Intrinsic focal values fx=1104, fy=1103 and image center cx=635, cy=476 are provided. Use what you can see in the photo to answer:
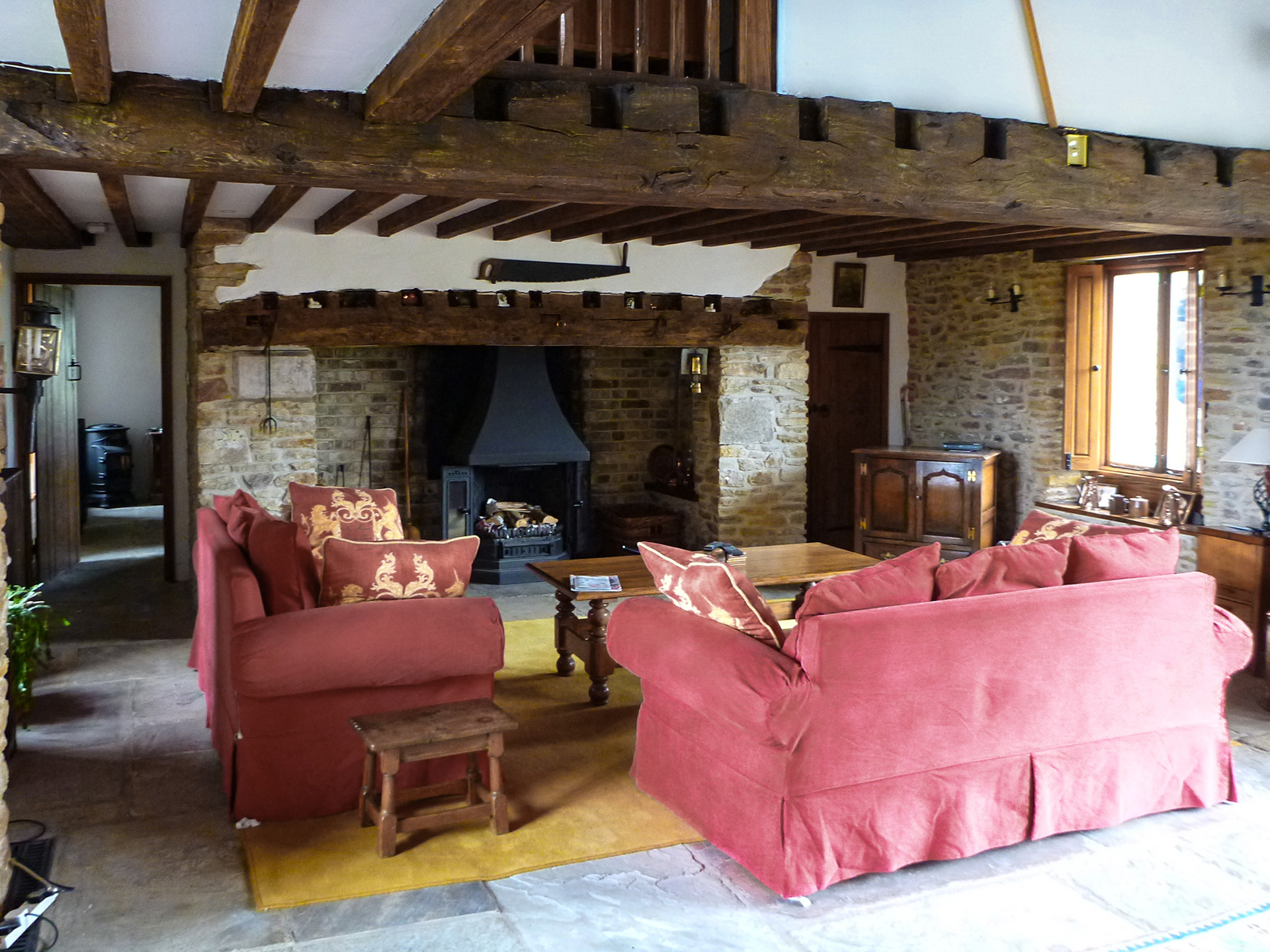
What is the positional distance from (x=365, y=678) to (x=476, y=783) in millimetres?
520

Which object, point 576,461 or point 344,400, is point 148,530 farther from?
point 576,461

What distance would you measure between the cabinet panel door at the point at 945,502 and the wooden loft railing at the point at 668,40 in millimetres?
3889

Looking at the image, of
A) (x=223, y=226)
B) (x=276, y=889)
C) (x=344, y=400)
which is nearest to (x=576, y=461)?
(x=344, y=400)

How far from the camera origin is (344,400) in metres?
8.09

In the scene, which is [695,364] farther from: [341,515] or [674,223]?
[341,515]

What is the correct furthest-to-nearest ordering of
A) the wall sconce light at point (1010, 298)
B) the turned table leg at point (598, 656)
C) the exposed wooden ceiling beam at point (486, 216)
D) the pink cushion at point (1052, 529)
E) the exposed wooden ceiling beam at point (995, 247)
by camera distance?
the wall sconce light at point (1010, 298)
the exposed wooden ceiling beam at point (995, 247)
the exposed wooden ceiling beam at point (486, 216)
the turned table leg at point (598, 656)
the pink cushion at point (1052, 529)

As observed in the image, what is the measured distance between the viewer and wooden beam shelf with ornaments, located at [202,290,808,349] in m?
6.60

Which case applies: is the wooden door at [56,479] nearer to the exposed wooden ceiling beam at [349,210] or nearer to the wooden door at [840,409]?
the exposed wooden ceiling beam at [349,210]

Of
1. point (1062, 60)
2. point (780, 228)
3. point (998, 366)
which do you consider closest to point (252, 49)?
point (1062, 60)

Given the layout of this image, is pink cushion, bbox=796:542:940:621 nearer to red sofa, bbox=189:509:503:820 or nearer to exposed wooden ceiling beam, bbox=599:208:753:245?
red sofa, bbox=189:509:503:820

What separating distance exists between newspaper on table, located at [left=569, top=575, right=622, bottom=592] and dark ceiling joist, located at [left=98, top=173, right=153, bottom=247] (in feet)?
8.18

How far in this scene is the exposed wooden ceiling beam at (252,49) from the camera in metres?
2.55

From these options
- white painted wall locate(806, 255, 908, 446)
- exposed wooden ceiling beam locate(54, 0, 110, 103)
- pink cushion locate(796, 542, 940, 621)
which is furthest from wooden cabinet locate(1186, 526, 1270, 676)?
exposed wooden ceiling beam locate(54, 0, 110, 103)

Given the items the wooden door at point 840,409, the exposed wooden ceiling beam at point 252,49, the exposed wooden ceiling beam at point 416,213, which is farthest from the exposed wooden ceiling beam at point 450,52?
the wooden door at point 840,409
